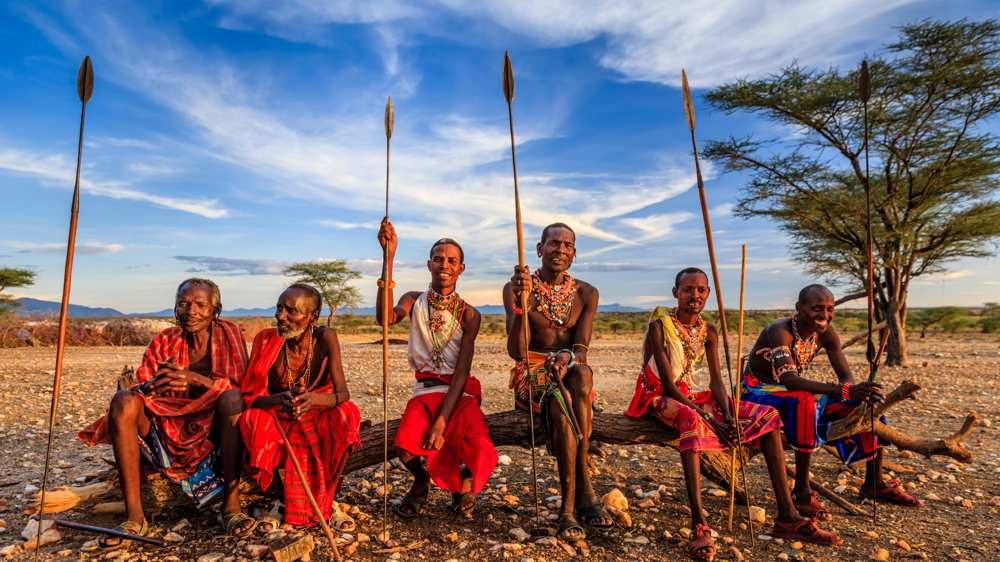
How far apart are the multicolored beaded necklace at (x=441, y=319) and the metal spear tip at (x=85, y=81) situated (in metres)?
2.81

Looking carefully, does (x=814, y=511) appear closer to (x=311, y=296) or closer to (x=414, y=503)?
(x=414, y=503)

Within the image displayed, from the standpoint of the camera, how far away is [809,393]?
443 cm

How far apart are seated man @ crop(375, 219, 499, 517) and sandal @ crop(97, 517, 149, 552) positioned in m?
1.73

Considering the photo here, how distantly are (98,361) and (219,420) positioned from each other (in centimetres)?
1342

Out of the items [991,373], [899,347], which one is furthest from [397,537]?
[899,347]

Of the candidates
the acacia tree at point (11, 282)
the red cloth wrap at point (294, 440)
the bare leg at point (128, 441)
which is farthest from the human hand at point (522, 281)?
the acacia tree at point (11, 282)

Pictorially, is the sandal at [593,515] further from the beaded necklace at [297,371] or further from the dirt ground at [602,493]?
the beaded necklace at [297,371]

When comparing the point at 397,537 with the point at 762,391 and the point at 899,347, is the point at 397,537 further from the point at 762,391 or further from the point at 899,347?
the point at 899,347

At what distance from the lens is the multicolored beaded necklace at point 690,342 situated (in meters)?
4.50

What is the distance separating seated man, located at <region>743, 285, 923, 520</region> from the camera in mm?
4316

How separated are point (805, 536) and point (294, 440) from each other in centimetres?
371

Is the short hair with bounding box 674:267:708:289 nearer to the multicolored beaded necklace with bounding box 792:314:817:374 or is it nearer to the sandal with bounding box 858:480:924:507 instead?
the multicolored beaded necklace with bounding box 792:314:817:374

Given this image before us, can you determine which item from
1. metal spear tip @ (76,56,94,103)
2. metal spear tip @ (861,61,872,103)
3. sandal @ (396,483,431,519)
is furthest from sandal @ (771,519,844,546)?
metal spear tip @ (76,56,94,103)

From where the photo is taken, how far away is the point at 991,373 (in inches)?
505
